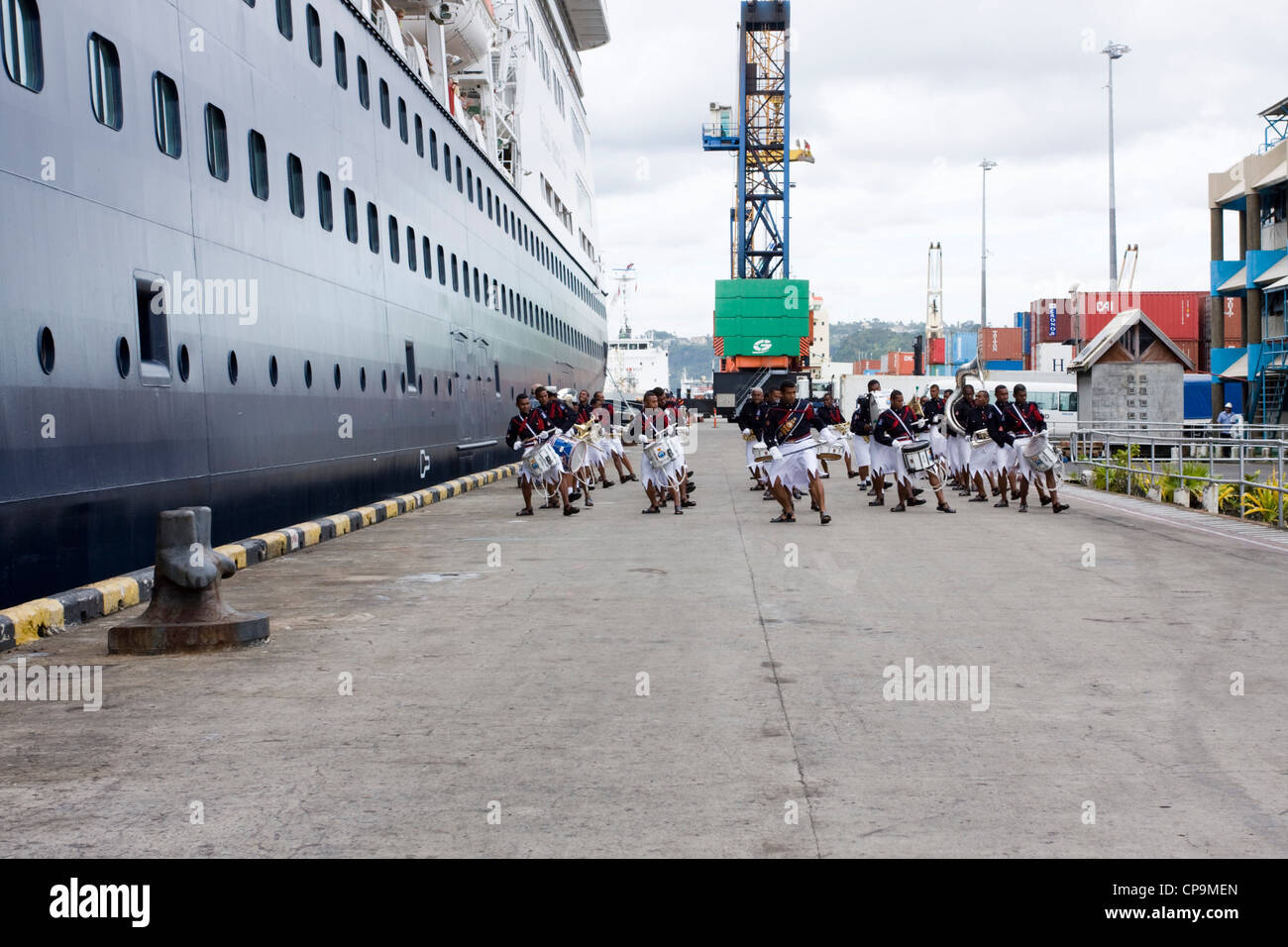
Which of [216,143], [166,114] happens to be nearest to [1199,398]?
[216,143]

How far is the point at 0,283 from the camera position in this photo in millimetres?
8539

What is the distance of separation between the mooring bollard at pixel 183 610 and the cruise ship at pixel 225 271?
1260 millimetres

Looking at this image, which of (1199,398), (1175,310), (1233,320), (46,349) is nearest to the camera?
(46,349)

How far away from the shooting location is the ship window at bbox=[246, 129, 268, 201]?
13.9m

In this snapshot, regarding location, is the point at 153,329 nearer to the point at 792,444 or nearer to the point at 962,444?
the point at 792,444

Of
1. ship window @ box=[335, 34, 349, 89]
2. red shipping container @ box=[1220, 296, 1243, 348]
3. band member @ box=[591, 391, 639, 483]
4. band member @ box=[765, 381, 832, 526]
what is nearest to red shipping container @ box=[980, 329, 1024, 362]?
red shipping container @ box=[1220, 296, 1243, 348]

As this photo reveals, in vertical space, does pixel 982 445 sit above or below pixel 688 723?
above

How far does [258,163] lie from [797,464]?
727 centimetres

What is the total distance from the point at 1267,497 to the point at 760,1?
5842 centimetres

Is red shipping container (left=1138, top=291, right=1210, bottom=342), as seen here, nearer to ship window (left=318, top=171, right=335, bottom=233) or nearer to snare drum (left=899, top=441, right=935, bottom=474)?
snare drum (left=899, top=441, right=935, bottom=474)

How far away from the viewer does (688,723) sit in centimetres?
584

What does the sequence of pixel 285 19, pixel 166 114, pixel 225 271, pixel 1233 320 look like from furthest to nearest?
pixel 1233 320, pixel 285 19, pixel 225 271, pixel 166 114

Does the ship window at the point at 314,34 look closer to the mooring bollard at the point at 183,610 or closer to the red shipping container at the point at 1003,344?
the mooring bollard at the point at 183,610
